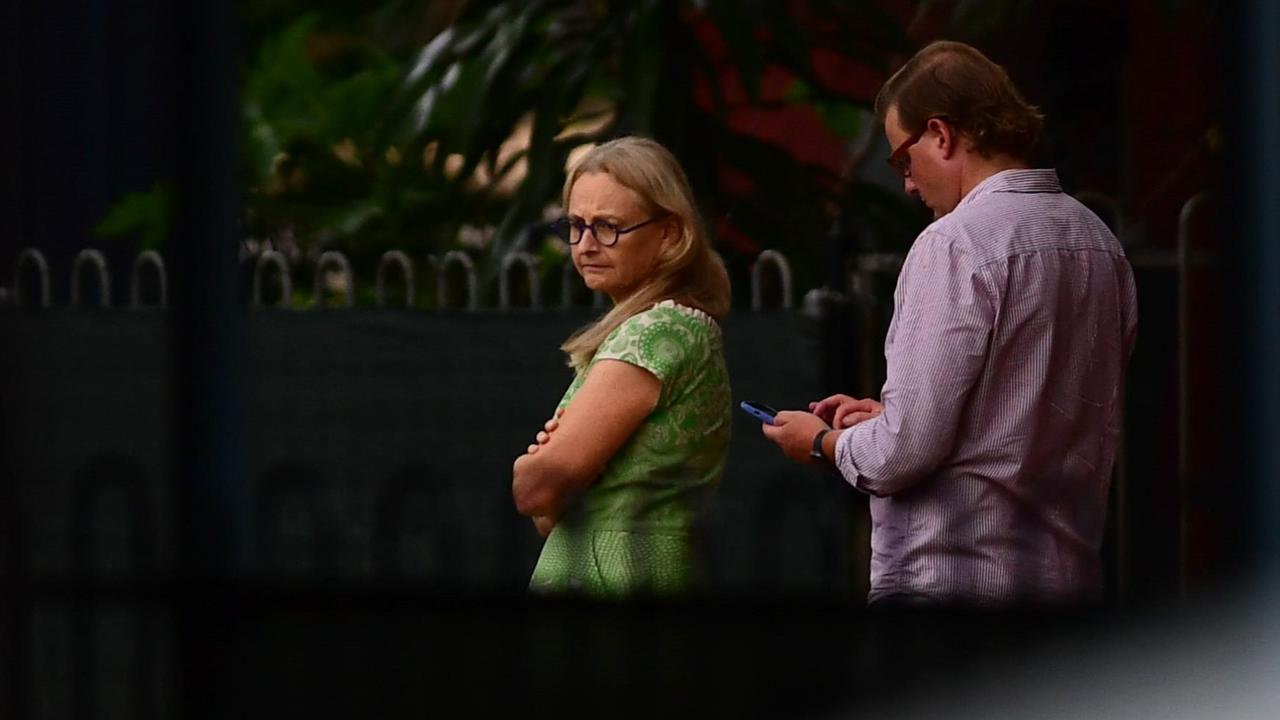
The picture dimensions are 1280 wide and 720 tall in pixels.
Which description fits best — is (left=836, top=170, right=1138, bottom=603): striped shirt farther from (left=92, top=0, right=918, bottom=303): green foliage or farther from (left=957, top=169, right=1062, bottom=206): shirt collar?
(left=92, top=0, right=918, bottom=303): green foliage

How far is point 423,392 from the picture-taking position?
573cm

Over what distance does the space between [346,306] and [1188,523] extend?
11.8 ft

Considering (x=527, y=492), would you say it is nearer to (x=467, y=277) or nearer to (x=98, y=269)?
(x=98, y=269)

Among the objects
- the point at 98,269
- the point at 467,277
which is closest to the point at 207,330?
the point at 98,269

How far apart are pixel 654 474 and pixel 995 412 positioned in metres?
0.48

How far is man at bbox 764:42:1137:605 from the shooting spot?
2.77 meters

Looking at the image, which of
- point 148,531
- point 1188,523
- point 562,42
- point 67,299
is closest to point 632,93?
point 562,42

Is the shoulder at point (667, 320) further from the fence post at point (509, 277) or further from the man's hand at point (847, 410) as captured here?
the fence post at point (509, 277)

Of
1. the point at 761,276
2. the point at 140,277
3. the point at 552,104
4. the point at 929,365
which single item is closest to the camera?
the point at 929,365

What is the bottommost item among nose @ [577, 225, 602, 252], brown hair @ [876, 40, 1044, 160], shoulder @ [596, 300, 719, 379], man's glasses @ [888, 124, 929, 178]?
shoulder @ [596, 300, 719, 379]

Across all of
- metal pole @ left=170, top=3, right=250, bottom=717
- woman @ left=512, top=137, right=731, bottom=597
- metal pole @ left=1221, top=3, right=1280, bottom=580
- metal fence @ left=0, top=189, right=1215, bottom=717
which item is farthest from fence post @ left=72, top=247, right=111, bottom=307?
metal pole @ left=1221, top=3, right=1280, bottom=580

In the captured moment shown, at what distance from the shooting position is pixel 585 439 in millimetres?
2934

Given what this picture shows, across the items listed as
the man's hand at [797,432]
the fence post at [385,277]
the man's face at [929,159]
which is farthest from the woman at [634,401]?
the fence post at [385,277]

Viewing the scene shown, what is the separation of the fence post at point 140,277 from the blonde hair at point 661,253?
0.55 m
